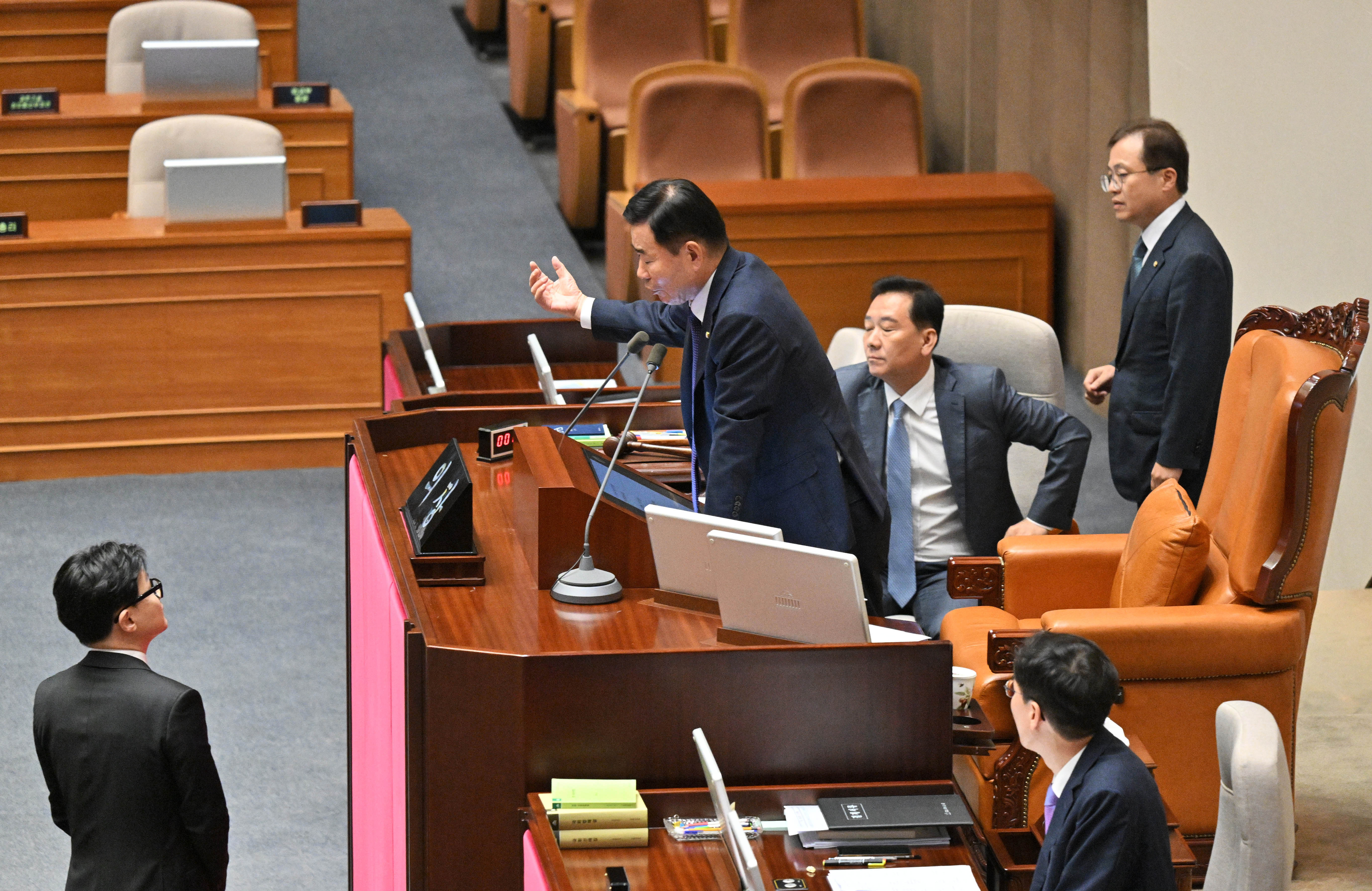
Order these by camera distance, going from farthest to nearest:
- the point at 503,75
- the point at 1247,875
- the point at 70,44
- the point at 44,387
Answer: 1. the point at 503,75
2. the point at 70,44
3. the point at 44,387
4. the point at 1247,875

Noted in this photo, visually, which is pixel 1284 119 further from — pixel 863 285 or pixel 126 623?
pixel 126 623

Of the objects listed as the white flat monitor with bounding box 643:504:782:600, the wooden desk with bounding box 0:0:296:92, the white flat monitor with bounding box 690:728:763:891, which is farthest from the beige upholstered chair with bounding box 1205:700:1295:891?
the wooden desk with bounding box 0:0:296:92

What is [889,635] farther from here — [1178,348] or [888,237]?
[888,237]

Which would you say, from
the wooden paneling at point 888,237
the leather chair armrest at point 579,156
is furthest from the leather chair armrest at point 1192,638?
the leather chair armrest at point 579,156

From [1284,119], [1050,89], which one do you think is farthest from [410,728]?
[1050,89]

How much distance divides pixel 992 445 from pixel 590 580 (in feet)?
4.09

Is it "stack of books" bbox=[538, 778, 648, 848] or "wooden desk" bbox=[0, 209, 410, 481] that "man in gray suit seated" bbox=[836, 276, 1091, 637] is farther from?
"wooden desk" bbox=[0, 209, 410, 481]

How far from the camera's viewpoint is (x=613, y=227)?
6.25 meters

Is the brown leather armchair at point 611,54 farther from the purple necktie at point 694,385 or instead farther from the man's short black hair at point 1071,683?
the man's short black hair at point 1071,683

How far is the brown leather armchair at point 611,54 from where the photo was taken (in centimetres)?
701

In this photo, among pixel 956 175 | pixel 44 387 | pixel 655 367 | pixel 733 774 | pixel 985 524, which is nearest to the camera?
pixel 733 774

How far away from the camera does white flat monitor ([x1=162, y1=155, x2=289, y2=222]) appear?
18.4ft

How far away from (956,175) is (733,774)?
13.6 feet

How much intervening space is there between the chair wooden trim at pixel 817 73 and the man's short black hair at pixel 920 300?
9.18 ft
